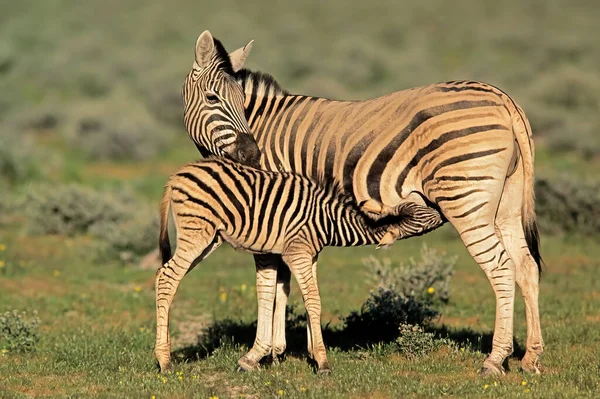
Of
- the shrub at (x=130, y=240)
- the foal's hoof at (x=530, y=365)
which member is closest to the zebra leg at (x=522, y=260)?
the foal's hoof at (x=530, y=365)

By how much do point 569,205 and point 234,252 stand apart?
22.1ft

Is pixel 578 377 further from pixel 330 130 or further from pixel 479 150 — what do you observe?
pixel 330 130

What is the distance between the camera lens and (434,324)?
11000 millimetres

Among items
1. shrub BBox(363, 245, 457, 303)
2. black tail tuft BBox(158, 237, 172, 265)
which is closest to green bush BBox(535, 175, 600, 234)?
shrub BBox(363, 245, 457, 303)

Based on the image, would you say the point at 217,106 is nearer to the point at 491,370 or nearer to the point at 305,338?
the point at 305,338

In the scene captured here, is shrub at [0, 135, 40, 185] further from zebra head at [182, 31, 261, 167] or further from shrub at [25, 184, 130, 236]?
zebra head at [182, 31, 261, 167]

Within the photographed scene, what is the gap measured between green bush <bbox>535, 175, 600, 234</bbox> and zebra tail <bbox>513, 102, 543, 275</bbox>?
9284mm

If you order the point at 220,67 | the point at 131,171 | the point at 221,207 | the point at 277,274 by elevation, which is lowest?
the point at 277,274

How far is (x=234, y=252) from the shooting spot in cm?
1703

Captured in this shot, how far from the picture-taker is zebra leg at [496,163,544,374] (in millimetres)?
8398

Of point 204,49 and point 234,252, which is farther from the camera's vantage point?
point 234,252

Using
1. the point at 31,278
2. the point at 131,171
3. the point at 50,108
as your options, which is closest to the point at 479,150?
the point at 31,278

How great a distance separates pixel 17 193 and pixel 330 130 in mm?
16443

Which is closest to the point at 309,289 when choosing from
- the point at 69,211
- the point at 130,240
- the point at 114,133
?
the point at 130,240
